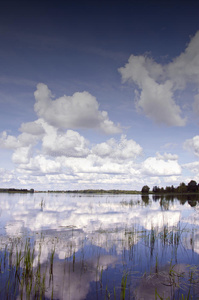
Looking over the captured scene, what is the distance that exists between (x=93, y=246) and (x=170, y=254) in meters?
5.63

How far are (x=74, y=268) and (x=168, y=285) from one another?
4937 mm

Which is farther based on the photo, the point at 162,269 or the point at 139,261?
the point at 139,261

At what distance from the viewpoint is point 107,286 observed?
9.32 m

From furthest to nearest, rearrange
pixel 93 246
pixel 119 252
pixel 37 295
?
1. pixel 93 246
2. pixel 119 252
3. pixel 37 295

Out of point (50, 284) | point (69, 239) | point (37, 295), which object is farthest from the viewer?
point (69, 239)

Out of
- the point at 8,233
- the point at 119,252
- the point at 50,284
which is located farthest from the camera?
the point at 8,233

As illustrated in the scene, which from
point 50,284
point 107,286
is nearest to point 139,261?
point 107,286

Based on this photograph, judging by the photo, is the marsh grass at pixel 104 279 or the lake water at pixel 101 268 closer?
the marsh grass at pixel 104 279

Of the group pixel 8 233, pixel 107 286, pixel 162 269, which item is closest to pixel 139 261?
pixel 162 269

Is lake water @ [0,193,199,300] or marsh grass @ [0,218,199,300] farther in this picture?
lake water @ [0,193,199,300]

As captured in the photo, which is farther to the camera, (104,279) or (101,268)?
(101,268)

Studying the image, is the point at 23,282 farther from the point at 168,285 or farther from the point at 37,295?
the point at 168,285

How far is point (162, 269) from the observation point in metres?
11.3

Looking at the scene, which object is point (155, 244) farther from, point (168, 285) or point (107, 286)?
point (107, 286)
